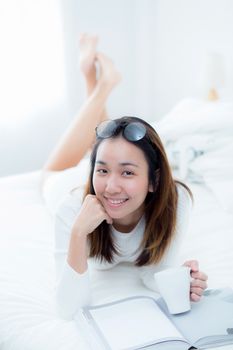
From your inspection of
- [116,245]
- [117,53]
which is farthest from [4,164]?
[116,245]

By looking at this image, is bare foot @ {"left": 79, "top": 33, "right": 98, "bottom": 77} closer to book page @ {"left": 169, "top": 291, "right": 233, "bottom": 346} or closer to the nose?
the nose

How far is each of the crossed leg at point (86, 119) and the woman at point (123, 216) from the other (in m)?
0.76

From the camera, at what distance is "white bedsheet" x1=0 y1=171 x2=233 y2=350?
974mm

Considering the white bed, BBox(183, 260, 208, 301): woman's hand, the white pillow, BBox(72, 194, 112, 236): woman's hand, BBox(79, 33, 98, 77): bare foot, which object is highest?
BBox(79, 33, 98, 77): bare foot

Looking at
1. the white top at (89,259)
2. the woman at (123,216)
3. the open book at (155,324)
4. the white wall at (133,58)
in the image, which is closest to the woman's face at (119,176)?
the woman at (123,216)

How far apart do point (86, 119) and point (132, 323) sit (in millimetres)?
1153

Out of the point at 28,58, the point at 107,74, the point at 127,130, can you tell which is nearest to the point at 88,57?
the point at 107,74

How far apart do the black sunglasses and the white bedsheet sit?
41 cm

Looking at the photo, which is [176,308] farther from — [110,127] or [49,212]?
[49,212]

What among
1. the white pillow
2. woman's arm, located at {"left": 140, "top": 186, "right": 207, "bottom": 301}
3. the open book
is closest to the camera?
the open book

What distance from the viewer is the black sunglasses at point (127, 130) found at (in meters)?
1.00

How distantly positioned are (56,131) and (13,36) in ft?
2.06

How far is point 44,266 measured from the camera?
1.25 m

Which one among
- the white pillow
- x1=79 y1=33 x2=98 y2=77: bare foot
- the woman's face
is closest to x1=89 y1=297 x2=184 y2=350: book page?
the woman's face
